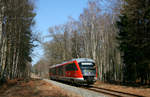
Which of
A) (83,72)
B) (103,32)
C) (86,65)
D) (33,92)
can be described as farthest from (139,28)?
(103,32)

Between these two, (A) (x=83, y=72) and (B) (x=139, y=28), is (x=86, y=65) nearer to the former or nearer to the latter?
(A) (x=83, y=72)

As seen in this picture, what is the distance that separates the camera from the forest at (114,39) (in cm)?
1508

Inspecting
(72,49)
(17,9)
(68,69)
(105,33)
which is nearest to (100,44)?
(105,33)

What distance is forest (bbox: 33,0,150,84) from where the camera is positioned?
594 inches

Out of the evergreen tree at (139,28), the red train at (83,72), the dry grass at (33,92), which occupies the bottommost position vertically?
the dry grass at (33,92)

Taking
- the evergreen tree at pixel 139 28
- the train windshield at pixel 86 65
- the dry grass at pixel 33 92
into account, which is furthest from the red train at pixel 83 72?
the evergreen tree at pixel 139 28

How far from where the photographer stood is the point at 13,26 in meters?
18.9

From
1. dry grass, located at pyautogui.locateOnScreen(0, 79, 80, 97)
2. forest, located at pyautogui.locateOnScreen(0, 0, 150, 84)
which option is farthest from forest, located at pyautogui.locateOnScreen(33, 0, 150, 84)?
dry grass, located at pyautogui.locateOnScreen(0, 79, 80, 97)

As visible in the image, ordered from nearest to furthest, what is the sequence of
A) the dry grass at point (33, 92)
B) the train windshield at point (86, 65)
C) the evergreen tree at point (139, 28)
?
the dry grass at point (33, 92) < the evergreen tree at point (139, 28) < the train windshield at point (86, 65)

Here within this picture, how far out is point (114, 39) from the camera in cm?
2781

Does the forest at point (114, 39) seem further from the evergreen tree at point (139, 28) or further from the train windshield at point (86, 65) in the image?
the train windshield at point (86, 65)

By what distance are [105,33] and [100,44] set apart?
12.0ft

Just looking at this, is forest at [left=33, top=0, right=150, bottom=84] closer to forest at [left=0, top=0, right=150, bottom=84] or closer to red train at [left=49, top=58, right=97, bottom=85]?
forest at [left=0, top=0, right=150, bottom=84]

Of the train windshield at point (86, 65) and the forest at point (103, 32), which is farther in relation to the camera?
the train windshield at point (86, 65)
